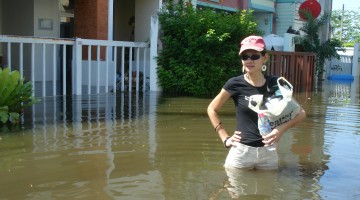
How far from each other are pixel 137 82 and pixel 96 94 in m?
1.49

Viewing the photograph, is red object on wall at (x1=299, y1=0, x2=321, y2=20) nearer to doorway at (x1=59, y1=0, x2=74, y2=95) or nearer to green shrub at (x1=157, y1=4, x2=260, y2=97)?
green shrub at (x1=157, y1=4, x2=260, y2=97)

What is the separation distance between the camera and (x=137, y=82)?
43.9ft

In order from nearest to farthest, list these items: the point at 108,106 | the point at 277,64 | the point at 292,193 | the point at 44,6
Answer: the point at 292,193 < the point at 108,106 < the point at 44,6 < the point at 277,64

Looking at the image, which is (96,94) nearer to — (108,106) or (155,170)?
(108,106)

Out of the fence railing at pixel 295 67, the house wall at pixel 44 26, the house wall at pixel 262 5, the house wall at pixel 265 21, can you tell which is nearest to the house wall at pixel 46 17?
the house wall at pixel 44 26

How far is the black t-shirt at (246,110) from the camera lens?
4516 millimetres

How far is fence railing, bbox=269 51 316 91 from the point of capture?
16172 mm

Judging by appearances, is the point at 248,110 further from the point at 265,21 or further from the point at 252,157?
the point at 265,21

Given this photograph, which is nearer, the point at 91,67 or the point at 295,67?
the point at 91,67

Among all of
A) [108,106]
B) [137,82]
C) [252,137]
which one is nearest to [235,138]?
[252,137]

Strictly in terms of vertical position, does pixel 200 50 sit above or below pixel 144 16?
below

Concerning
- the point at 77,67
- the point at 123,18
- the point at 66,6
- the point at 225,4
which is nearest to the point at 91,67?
the point at 77,67

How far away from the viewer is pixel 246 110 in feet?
14.9

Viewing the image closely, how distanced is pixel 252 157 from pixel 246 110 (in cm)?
46
